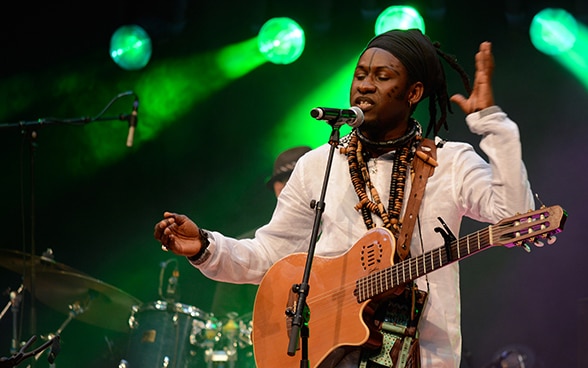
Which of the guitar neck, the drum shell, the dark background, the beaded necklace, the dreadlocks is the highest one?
the dark background

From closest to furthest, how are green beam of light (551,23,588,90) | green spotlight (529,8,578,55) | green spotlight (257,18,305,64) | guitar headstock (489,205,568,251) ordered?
1. guitar headstock (489,205,568,251)
2. green spotlight (529,8,578,55)
3. green beam of light (551,23,588,90)
4. green spotlight (257,18,305,64)

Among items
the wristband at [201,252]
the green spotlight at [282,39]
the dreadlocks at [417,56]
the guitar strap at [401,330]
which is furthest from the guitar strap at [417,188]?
the green spotlight at [282,39]

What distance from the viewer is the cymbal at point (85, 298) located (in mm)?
5879

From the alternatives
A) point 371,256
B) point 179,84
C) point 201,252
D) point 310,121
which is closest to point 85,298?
point 179,84

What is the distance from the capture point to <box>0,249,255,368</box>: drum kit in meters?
5.74

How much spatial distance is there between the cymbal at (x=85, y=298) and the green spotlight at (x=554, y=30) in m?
4.26

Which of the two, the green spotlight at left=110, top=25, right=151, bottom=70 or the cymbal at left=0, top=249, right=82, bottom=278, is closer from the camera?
the cymbal at left=0, top=249, right=82, bottom=278

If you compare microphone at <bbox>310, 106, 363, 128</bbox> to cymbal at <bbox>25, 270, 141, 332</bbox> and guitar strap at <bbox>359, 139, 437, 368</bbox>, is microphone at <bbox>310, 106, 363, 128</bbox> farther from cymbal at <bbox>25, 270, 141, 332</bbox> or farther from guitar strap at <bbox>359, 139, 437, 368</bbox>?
cymbal at <bbox>25, 270, 141, 332</bbox>

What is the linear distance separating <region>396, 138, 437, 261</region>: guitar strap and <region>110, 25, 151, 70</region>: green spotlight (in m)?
5.02

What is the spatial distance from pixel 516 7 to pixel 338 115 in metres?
4.59

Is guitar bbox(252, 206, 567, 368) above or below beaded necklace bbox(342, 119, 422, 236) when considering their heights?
below

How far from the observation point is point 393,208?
3.11 metres

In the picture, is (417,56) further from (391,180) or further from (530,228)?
(530,228)

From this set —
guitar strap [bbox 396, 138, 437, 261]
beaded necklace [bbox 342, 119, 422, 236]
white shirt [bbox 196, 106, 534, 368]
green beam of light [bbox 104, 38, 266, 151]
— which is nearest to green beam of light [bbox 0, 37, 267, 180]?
green beam of light [bbox 104, 38, 266, 151]
